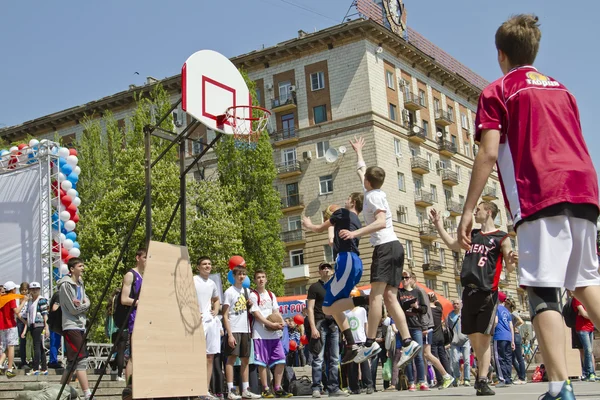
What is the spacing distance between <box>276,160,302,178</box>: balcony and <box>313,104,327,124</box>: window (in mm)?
3663

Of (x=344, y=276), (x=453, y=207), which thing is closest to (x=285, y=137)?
(x=453, y=207)

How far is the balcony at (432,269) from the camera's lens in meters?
56.6

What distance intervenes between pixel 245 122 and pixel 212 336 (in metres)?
3.62

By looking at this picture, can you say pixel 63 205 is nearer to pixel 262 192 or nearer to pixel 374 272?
pixel 374 272

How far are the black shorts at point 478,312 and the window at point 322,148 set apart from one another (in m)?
46.6

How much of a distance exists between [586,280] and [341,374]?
10.3 m

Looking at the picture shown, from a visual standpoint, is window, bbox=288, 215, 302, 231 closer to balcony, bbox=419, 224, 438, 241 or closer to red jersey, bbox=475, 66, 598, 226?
balcony, bbox=419, 224, 438, 241

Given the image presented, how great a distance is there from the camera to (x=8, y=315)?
15.4 m

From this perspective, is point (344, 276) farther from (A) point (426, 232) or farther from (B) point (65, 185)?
(A) point (426, 232)

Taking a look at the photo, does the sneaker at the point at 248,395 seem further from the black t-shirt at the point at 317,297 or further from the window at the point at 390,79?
the window at the point at 390,79

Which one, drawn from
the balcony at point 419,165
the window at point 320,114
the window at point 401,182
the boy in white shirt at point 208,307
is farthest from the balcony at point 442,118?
the boy in white shirt at point 208,307

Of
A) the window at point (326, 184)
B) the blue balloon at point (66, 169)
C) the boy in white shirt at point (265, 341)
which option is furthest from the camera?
the window at point (326, 184)

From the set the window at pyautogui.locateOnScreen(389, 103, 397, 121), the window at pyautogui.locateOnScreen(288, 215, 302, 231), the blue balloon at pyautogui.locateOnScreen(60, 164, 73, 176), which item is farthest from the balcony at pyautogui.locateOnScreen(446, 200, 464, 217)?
the blue balloon at pyautogui.locateOnScreen(60, 164, 73, 176)

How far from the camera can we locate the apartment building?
178 ft
